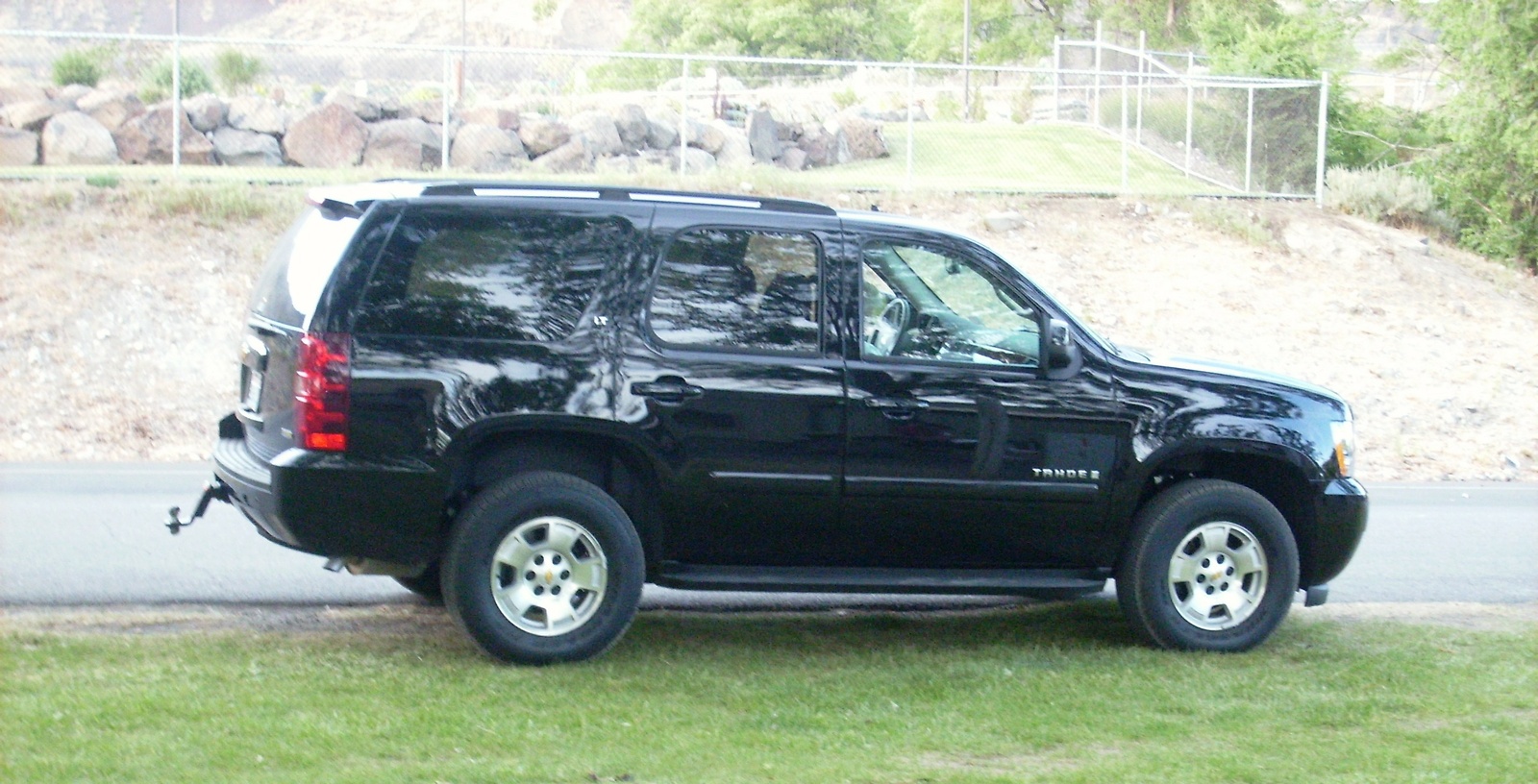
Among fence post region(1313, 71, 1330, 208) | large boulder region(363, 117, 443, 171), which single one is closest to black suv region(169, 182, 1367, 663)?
large boulder region(363, 117, 443, 171)

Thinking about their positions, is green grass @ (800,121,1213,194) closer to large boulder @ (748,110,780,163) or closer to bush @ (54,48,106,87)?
large boulder @ (748,110,780,163)

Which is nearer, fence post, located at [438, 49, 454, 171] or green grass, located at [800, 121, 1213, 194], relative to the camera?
fence post, located at [438, 49, 454, 171]

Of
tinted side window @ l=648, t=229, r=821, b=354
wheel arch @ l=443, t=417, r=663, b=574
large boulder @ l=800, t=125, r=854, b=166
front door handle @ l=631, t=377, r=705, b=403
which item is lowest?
wheel arch @ l=443, t=417, r=663, b=574

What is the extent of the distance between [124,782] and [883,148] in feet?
83.3

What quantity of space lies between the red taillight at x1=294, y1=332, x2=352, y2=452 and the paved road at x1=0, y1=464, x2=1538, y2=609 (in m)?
1.91

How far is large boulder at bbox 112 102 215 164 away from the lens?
73.9ft

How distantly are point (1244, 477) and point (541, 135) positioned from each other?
18.8 meters

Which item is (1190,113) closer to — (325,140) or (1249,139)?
(1249,139)

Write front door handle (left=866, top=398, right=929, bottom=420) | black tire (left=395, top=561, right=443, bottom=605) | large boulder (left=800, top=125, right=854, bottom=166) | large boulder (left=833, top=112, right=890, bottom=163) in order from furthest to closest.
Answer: large boulder (left=833, top=112, right=890, bottom=163), large boulder (left=800, top=125, right=854, bottom=166), black tire (left=395, top=561, right=443, bottom=605), front door handle (left=866, top=398, right=929, bottom=420)

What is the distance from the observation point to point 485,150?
23156 mm

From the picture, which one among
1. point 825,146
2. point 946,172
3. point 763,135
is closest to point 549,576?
point 946,172

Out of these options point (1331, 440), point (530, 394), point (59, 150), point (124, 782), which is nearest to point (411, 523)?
point (530, 394)

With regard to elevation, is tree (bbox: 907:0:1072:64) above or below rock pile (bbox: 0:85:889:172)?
above

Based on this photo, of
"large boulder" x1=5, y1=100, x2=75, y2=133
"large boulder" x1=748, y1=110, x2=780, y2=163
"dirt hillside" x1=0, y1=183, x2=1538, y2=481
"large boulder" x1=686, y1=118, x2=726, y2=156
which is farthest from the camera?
"large boulder" x1=748, y1=110, x2=780, y2=163
